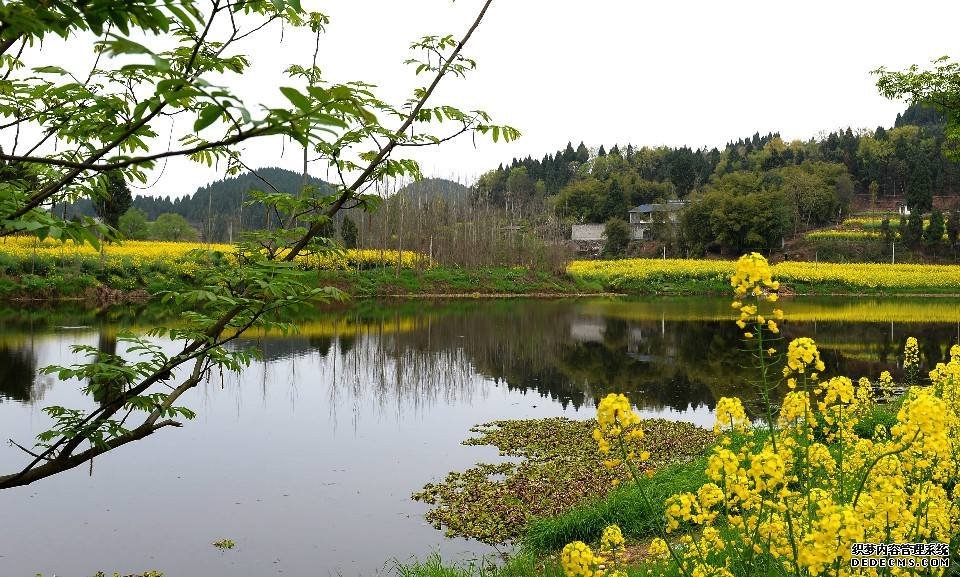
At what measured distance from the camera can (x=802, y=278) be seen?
52.7 meters

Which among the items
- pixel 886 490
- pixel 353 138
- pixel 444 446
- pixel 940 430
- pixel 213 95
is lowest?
pixel 444 446

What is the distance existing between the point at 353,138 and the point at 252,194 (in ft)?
3.58

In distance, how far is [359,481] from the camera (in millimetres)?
9547

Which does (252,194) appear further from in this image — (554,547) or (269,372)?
(269,372)

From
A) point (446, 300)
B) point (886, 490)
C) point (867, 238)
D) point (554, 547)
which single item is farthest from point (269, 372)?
point (867, 238)

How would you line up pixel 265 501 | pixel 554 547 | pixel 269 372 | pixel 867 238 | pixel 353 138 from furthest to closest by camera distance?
pixel 867 238
pixel 269 372
pixel 265 501
pixel 554 547
pixel 353 138

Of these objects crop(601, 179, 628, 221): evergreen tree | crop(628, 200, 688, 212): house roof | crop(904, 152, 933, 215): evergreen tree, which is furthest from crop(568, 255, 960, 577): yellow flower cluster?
crop(904, 152, 933, 215): evergreen tree

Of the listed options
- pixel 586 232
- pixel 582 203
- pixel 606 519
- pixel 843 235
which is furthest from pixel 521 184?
pixel 606 519

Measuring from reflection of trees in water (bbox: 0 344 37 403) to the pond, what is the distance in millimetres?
74

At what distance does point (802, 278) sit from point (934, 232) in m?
19.4

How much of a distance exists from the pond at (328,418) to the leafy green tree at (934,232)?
40707 millimetres

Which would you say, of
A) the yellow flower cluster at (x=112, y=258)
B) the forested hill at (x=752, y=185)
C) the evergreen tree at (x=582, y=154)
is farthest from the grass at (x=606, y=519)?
the evergreen tree at (x=582, y=154)

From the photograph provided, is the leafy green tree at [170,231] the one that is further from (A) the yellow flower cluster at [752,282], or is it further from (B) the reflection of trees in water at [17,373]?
(A) the yellow flower cluster at [752,282]

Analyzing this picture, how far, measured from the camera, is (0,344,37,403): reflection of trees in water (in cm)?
1344
